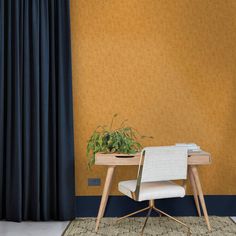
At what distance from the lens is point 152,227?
3.95m

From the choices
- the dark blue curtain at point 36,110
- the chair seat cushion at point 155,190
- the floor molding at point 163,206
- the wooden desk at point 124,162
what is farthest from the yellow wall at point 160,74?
the chair seat cushion at point 155,190

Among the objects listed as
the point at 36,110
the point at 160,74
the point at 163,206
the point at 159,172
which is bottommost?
the point at 163,206

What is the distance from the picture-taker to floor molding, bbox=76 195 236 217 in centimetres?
433

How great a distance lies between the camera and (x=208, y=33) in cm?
438

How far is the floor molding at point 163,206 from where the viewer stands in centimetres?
433

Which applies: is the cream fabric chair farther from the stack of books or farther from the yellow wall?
the yellow wall

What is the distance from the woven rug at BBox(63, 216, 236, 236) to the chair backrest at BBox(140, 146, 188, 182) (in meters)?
0.54

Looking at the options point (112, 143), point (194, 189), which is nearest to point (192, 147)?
point (194, 189)

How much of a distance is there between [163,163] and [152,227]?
730 millimetres

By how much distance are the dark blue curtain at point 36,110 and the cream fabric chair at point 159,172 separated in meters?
0.87

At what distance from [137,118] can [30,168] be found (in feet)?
4.08

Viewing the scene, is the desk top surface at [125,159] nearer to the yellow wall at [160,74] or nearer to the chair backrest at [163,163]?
the chair backrest at [163,163]

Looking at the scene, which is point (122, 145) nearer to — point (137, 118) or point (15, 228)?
point (137, 118)

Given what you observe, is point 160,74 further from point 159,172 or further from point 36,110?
point 36,110
